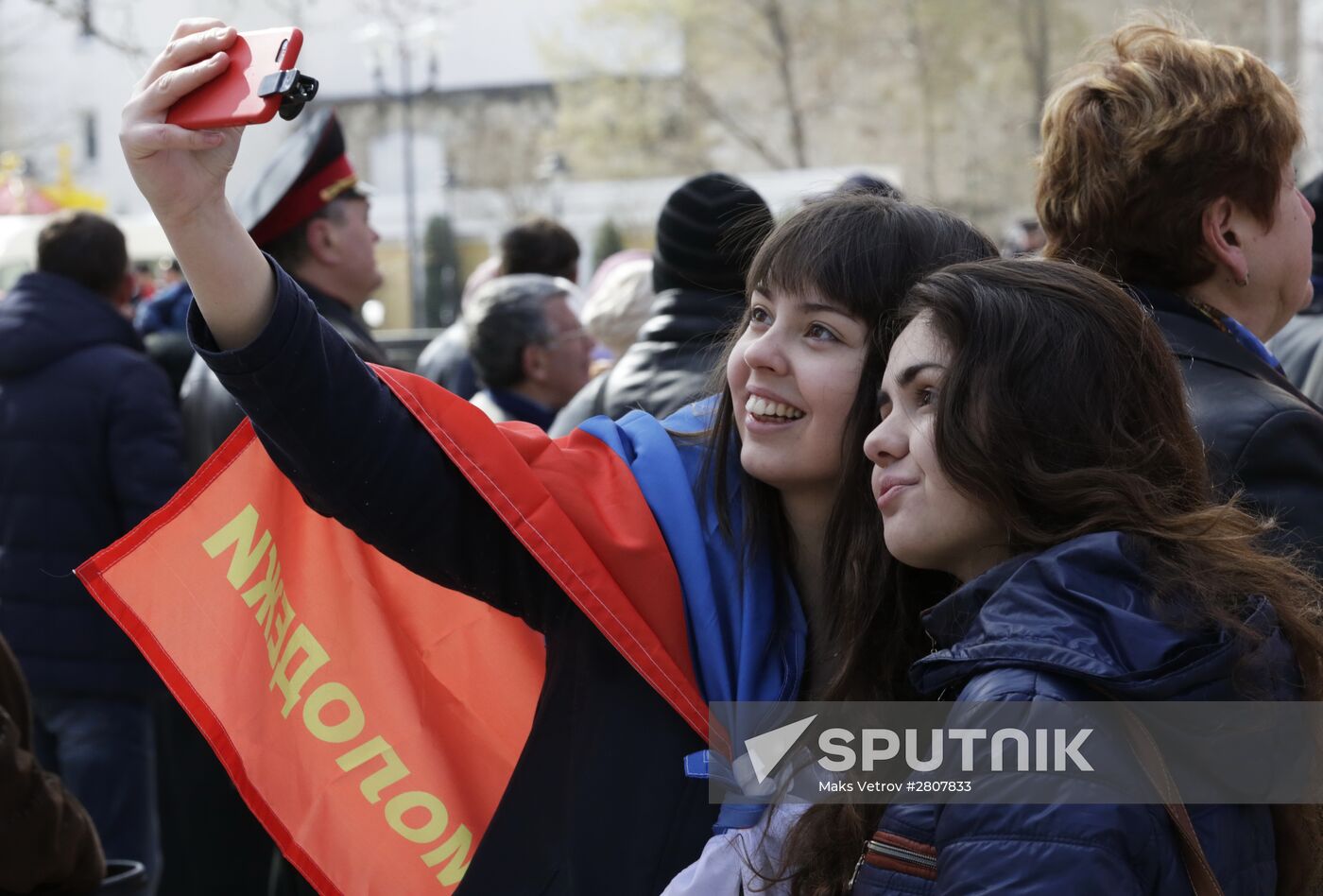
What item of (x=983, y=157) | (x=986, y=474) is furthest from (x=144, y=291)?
(x=983, y=157)

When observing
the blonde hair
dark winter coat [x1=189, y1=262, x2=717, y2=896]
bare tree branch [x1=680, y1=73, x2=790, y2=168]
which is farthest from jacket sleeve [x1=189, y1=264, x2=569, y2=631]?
bare tree branch [x1=680, y1=73, x2=790, y2=168]

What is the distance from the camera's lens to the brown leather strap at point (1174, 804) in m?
1.42

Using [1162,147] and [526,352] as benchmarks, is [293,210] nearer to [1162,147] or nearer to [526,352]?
[526,352]

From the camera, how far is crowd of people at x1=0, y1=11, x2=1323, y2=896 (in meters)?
1.52

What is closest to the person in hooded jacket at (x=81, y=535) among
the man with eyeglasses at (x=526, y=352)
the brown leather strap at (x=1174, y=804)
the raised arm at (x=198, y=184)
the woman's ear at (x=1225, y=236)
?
the man with eyeglasses at (x=526, y=352)

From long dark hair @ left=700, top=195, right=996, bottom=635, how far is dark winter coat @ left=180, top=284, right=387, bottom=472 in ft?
6.32

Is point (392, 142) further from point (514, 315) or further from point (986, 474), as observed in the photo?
point (986, 474)

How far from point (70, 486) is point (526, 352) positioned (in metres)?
1.43

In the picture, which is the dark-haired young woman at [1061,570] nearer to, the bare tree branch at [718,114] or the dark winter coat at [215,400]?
the dark winter coat at [215,400]

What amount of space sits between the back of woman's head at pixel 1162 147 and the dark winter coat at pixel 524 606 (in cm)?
96

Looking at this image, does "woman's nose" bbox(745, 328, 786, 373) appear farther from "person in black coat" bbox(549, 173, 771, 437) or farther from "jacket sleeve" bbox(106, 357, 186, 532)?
"jacket sleeve" bbox(106, 357, 186, 532)

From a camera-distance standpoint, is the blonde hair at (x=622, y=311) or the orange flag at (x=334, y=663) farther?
the blonde hair at (x=622, y=311)

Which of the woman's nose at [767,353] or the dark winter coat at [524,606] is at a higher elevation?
the woman's nose at [767,353]

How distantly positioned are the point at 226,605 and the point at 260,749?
0.22 metres
